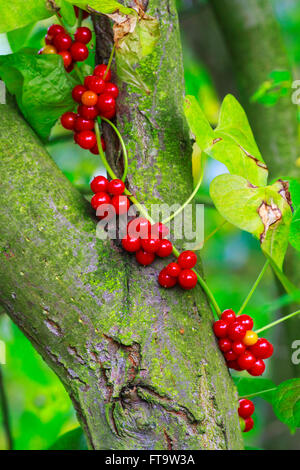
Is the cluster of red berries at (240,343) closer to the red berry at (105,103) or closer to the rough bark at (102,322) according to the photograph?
the rough bark at (102,322)

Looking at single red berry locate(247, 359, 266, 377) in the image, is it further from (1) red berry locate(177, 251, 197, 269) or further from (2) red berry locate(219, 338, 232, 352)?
(1) red berry locate(177, 251, 197, 269)

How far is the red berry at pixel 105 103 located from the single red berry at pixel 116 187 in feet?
0.44

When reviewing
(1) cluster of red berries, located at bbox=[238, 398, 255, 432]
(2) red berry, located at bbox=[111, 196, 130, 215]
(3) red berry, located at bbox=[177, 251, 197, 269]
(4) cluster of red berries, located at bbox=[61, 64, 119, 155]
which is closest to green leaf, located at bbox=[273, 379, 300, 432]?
(1) cluster of red berries, located at bbox=[238, 398, 255, 432]

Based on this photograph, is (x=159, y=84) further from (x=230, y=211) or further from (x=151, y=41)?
(x=230, y=211)

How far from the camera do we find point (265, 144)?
1.50 m

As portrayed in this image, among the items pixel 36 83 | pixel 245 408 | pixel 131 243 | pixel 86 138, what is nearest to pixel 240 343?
pixel 245 408

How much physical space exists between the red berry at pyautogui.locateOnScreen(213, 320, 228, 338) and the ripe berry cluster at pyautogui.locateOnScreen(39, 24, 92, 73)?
0.53 metres

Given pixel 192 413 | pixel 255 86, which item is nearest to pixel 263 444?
pixel 255 86

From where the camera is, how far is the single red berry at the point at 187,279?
0.70m

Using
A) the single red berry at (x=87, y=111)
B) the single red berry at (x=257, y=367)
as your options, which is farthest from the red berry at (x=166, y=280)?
the single red berry at (x=87, y=111)

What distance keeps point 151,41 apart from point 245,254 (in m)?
3.53

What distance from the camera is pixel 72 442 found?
98 centimetres

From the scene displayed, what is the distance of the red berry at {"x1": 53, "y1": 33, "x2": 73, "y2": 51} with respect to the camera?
0.85 m

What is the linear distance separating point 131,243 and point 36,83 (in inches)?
12.6
